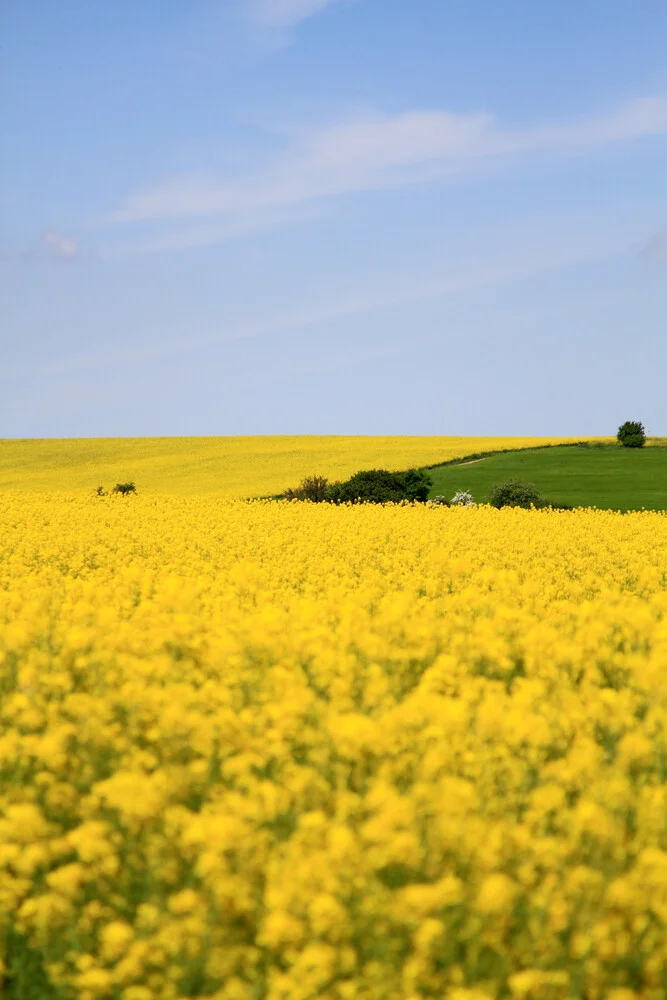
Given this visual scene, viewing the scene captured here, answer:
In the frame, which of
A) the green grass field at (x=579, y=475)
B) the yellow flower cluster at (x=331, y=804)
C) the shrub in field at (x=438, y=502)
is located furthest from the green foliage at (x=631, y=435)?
the yellow flower cluster at (x=331, y=804)

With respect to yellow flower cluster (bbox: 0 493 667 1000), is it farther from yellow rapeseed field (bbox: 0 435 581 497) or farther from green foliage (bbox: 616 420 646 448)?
green foliage (bbox: 616 420 646 448)

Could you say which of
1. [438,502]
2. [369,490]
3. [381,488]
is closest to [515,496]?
[438,502]

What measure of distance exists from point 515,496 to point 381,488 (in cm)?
472

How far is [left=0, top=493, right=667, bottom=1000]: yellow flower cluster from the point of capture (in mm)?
3961

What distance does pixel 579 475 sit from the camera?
5128cm

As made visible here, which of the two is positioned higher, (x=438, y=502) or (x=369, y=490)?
Result: (x=369, y=490)

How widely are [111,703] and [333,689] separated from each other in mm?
1441

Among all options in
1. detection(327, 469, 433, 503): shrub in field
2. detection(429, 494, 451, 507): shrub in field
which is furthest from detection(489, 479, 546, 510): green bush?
detection(327, 469, 433, 503): shrub in field

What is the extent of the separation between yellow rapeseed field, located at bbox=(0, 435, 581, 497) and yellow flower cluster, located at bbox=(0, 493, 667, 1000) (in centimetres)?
4234

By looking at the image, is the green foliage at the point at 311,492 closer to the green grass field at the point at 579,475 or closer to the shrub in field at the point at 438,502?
the shrub in field at the point at 438,502

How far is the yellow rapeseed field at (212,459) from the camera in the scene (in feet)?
188

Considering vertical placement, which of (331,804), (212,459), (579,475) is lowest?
(331,804)

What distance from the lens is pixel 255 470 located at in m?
61.1

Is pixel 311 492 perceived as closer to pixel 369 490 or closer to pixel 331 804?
pixel 369 490
